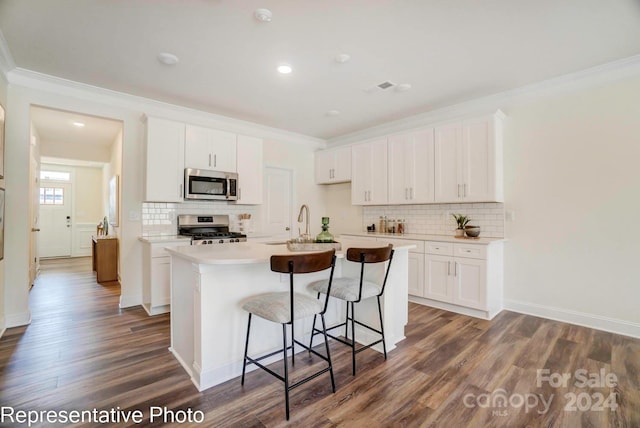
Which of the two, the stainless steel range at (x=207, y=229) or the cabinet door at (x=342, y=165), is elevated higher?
the cabinet door at (x=342, y=165)

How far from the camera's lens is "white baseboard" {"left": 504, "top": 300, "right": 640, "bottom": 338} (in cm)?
292

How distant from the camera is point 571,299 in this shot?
3262mm

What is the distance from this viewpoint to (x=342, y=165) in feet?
17.7

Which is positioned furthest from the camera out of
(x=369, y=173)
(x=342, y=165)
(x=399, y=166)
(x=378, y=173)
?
(x=342, y=165)

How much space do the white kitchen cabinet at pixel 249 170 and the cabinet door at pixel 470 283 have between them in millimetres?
3040

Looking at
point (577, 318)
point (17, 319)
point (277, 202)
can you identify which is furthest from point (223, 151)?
point (577, 318)

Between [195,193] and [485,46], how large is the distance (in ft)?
12.1

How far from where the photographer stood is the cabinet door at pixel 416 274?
394 centimetres

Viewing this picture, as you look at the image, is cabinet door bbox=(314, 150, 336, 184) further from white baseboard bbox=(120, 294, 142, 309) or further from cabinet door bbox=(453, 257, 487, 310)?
white baseboard bbox=(120, 294, 142, 309)

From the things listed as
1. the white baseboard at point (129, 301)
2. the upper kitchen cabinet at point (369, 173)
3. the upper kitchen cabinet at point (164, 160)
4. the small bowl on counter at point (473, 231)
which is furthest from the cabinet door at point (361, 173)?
the white baseboard at point (129, 301)

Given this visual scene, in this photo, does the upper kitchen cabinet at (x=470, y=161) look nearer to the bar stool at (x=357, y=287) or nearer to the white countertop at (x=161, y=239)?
the bar stool at (x=357, y=287)

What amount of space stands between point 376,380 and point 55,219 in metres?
9.37

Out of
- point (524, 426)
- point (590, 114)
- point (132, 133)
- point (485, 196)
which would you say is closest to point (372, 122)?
point (485, 196)

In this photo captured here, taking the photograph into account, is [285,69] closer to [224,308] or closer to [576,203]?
[224,308]
